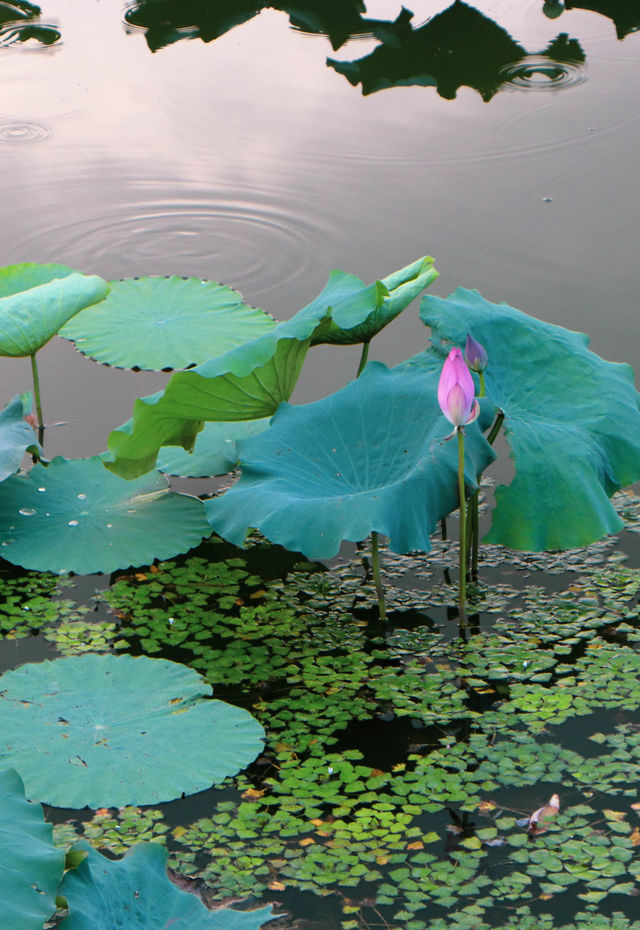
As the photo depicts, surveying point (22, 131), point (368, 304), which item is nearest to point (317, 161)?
point (22, 131)

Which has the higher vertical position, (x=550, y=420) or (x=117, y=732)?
(x=550, y=420)

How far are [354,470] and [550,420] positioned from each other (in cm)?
44

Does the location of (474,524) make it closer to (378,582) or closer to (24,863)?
(378,582)

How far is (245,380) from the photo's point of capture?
A: 231cm

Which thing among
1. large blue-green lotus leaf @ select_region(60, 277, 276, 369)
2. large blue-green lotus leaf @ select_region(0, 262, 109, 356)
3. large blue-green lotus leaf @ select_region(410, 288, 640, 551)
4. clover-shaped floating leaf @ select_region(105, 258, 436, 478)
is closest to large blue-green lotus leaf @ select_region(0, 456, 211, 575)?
clover-shaped floating leaf @ select_region(105, 258, 436, 478)

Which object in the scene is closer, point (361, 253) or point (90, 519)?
point (90, 519)

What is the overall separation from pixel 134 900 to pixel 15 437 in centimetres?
131

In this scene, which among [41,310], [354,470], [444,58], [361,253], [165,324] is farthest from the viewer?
[444,58]

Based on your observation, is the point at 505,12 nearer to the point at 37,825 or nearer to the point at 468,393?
the point at 468,393

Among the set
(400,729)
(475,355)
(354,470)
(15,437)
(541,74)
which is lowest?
(400,729)

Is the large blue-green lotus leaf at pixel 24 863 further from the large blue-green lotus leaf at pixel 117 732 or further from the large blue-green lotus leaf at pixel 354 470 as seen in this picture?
the large blue-green lotus leaf at pixel 354 470

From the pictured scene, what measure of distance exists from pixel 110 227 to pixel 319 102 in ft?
4.99

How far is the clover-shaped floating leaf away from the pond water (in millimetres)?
341

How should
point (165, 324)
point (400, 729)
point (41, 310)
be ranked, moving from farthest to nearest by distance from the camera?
point (165, 324) → point (41, 310) → point (400, 729)
